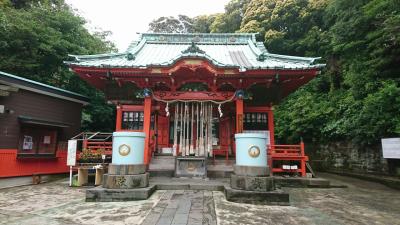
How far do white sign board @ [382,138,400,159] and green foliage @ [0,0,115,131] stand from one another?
1585 centimetres

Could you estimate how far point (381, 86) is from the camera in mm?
11414

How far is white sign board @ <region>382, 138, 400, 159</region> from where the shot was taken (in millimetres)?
10377

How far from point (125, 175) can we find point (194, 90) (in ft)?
16.2

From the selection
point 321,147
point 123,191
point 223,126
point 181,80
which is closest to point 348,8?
point 321,147

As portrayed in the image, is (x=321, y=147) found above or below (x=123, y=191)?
above

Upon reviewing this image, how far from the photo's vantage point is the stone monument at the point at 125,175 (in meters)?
7.11

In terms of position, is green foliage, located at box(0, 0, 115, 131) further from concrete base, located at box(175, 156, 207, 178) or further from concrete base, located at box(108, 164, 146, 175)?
concrete base, located at box(108, 164, 146, 175)

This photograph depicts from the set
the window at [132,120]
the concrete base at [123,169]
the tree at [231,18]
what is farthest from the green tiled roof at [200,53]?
the tree at [231,18]

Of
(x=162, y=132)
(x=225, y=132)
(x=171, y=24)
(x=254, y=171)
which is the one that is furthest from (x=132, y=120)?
(x=171, y=24)

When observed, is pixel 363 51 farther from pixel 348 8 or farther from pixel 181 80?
pixel 181 80

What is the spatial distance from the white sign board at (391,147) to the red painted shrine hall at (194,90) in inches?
151

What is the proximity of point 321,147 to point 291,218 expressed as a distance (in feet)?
42.5

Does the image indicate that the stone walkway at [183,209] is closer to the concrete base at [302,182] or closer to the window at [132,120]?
the concrete base at [302,182]

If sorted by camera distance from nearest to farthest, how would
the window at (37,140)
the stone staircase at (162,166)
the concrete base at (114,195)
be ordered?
the concrete base at (114,195)
the stone staircase at (162,166)
the window at (37,140)
